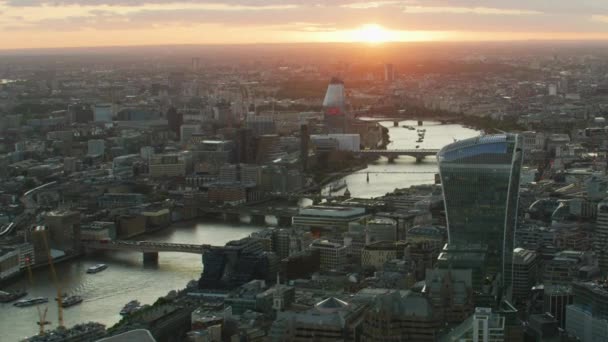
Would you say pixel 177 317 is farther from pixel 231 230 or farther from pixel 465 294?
pixel 231 230

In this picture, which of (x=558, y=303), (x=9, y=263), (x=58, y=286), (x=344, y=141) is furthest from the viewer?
(x=344, y=141)

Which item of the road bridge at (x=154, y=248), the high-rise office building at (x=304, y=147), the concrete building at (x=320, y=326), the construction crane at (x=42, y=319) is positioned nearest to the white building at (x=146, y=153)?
the high-rise office building at (x=304, y=147)

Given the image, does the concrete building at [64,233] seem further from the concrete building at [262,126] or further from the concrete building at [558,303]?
the concrete building at [262,126]

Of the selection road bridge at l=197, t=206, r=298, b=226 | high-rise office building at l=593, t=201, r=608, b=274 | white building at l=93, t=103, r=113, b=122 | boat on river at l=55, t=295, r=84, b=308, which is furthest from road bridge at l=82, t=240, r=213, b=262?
white building at l=93, t=103, r=113, b=122

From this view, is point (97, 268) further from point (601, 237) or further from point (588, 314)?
point (588, 314)

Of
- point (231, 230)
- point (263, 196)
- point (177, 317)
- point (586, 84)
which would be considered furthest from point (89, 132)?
point (586, 84)

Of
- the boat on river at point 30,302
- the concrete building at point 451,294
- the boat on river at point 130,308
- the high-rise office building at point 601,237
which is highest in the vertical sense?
the concrete building at point 451,294

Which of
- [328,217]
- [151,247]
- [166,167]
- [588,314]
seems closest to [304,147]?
[166,167]
